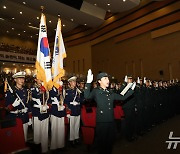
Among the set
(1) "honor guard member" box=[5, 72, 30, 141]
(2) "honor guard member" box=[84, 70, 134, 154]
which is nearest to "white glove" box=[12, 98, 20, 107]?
(1) "honor guard member" box=[5, 72, 30, 141]

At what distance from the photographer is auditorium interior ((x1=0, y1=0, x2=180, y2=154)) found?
38.9 feet

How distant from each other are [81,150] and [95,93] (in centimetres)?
172

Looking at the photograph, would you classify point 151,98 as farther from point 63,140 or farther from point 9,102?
point 9,102

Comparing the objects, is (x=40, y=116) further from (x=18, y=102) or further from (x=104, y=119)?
(x=104, y=119)

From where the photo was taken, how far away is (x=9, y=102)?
3.65m

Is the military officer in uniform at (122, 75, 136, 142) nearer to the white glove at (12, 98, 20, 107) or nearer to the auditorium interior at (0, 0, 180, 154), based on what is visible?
the auditorium interior at (0, 0, 180, 154)

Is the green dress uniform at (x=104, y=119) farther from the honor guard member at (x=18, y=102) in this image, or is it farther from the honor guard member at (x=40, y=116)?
the honor guard member at (x=18, y=102)

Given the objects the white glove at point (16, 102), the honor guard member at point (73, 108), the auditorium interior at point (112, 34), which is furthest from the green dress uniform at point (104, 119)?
the auditorium interior at point (112, 34)

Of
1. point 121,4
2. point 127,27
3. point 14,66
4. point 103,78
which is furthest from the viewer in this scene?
point 14,66

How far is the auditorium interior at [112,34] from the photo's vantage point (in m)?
11.9

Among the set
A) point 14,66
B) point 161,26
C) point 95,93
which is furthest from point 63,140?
point 14,66

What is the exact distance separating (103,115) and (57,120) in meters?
1.49

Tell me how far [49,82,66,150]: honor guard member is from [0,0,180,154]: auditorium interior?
10.4ft

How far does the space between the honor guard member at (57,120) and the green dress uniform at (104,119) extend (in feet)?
4.14
